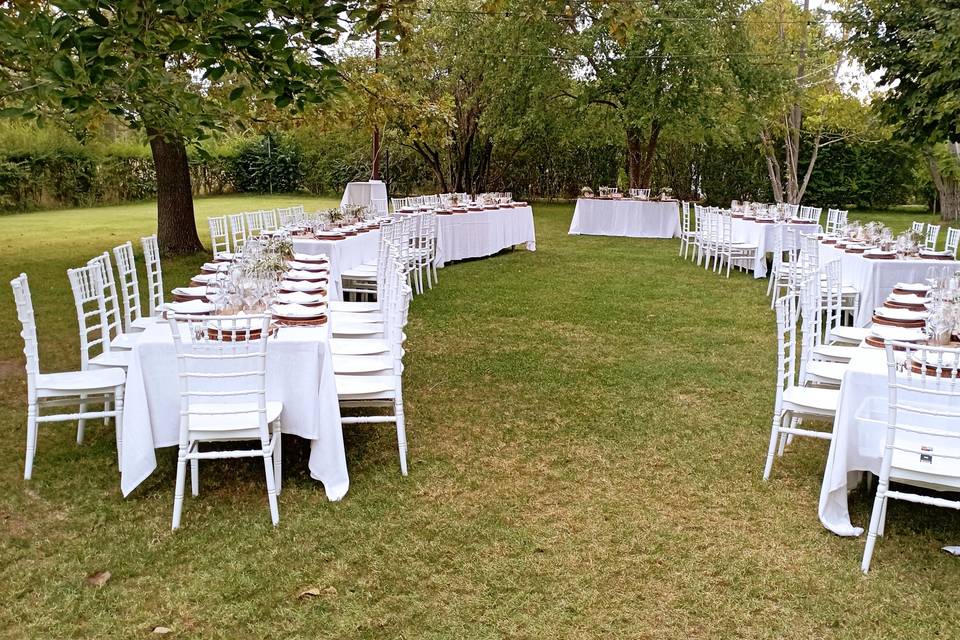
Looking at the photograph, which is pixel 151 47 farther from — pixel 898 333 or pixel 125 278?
pixel 898 333

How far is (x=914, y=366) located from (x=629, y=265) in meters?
8.44

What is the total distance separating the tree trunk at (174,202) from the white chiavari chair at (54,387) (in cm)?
703

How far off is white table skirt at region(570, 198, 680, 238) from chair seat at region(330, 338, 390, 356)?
11856 mm

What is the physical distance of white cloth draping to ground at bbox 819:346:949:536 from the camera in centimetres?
326

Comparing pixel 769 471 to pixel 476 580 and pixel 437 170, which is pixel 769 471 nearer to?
pixel 476 580

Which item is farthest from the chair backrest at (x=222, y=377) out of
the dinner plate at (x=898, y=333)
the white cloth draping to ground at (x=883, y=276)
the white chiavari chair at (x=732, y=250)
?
the white chiavari chair at (x=732, y=250)

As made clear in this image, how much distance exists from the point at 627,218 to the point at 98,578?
14.1m

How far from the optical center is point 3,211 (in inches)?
780

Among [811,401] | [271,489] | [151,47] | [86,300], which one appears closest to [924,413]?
[811,401]

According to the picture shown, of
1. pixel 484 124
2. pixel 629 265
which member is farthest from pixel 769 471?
pixel 484 124

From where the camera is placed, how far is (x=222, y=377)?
3191mm

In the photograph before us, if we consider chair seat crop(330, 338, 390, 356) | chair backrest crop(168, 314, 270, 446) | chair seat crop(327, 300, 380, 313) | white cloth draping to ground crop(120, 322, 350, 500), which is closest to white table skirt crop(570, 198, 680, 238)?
chair seat crop(327, 300, 380, 313)

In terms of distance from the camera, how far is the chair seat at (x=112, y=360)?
4.27m

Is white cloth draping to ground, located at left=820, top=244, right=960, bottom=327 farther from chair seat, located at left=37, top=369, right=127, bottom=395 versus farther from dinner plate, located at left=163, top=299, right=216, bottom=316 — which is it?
chair seat, located at left=37, top=369, right=127, bottom=395
